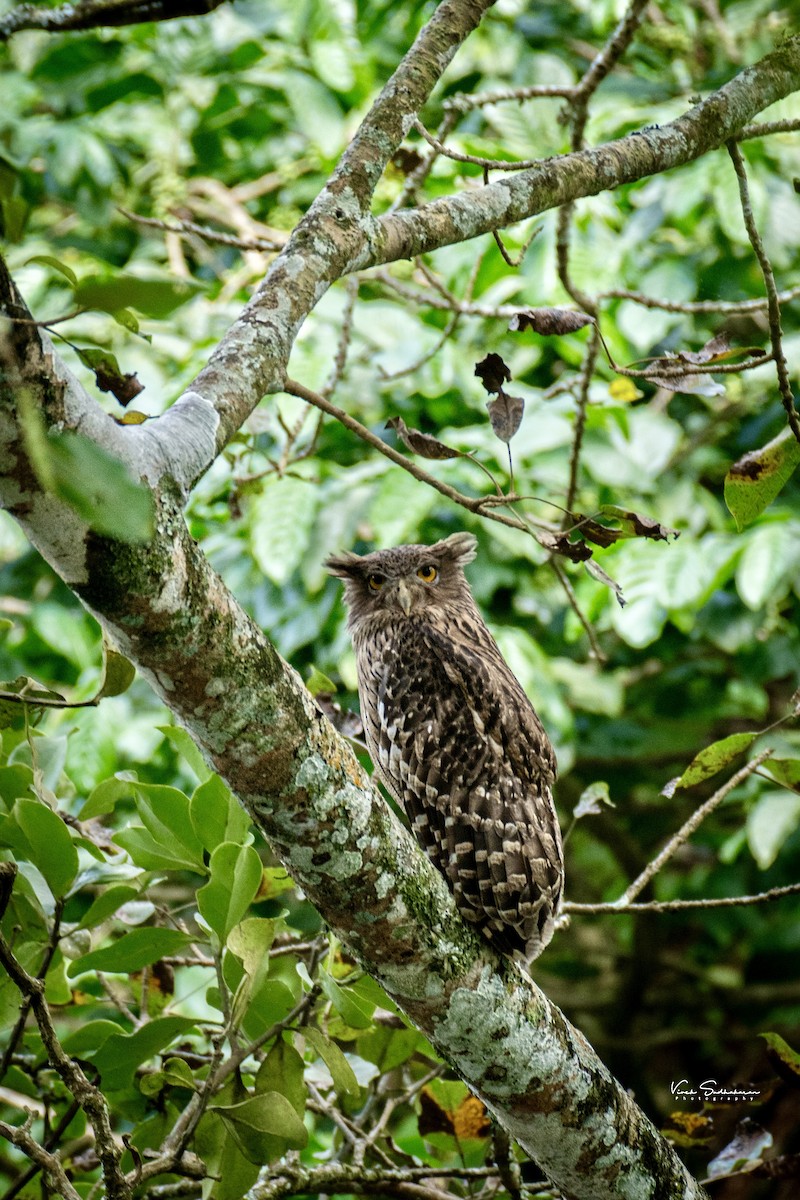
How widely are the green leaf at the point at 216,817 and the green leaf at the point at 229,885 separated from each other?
0.40 ft

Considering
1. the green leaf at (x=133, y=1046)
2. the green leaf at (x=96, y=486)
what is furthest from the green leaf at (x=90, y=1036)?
the green leaf at (x=96, y=486)

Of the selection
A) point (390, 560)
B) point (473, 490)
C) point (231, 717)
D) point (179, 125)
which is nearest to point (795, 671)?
point (473, 490)

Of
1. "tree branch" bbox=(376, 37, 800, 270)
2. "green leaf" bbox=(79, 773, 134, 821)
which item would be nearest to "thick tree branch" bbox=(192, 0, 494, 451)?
"tree branch" bbox=(376, 37, 800, 270)

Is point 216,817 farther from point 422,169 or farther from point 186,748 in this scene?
point 422,169

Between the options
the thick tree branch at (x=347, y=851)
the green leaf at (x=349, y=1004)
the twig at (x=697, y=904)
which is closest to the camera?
the thick tree branch at (x=347, y=851)

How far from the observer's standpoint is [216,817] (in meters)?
1.85

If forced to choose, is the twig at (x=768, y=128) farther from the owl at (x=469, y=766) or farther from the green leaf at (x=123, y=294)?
the green leaf at (x=123, y=294)

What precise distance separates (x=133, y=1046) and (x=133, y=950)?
151mm

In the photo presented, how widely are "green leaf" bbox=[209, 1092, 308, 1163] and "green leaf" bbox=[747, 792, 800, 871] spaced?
200cm

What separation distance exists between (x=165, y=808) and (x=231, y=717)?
1.84 feet

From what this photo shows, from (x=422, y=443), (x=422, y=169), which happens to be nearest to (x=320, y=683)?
(x=422, y=443)

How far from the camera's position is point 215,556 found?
3.99 m

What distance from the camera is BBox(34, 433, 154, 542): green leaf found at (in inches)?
26.5

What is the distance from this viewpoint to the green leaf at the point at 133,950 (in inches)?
72.7
